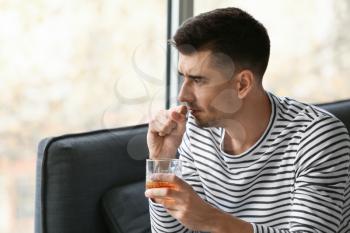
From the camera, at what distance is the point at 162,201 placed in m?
1.45

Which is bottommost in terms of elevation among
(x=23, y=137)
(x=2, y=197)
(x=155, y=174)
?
(x=2, y=197)

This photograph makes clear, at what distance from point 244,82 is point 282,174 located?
10.5 inches

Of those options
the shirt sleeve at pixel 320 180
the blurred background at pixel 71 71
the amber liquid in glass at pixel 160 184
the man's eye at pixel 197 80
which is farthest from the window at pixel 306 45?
the amber liquid in glass at pixel 160 184

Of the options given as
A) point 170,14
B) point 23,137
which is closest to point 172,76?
point 170,14

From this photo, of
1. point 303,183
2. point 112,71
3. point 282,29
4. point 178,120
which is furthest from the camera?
point 282,29

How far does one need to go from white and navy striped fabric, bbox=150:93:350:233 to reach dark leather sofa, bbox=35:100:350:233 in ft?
0.46

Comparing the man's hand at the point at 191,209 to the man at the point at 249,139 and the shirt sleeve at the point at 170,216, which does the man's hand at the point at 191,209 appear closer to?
the man at the point at 249,139

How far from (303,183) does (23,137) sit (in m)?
1.00

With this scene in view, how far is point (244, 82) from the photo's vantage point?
1691mm

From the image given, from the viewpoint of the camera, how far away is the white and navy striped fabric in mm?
1557

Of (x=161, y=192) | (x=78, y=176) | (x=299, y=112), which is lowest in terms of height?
(x=78, y=176)

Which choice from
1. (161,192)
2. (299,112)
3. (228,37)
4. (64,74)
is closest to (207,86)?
(228,37)

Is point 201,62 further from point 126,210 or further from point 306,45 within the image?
point 306,45

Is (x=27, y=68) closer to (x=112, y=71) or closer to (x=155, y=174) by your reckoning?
(x=112, y=71)
